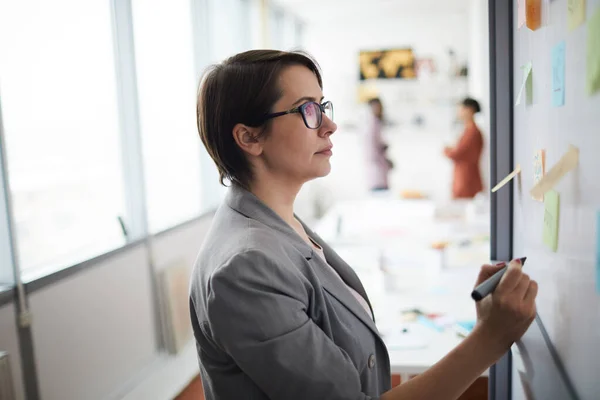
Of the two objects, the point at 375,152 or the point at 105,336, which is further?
the point at 375,152

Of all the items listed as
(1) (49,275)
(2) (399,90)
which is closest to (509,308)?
(1) (49,275)

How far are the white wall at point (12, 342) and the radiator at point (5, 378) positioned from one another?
0.13 meters

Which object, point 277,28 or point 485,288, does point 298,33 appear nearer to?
point 277,28

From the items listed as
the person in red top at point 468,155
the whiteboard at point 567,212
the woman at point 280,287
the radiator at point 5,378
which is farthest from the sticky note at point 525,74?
the person in red top at point 468,155

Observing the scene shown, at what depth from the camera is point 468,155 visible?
14.6 feet

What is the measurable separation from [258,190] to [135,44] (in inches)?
86.0

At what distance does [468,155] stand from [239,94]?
12.4ft

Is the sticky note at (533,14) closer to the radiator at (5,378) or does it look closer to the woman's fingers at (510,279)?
the woman's fingers at (510,279)

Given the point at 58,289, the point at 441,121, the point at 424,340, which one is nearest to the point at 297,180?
the point at 424,340

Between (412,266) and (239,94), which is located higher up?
(239,94)

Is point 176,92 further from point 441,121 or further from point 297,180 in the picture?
point 441,121

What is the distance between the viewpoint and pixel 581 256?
2.35ft

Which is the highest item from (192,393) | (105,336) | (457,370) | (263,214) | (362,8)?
(362,8)

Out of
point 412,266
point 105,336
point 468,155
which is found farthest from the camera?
point 468,155
